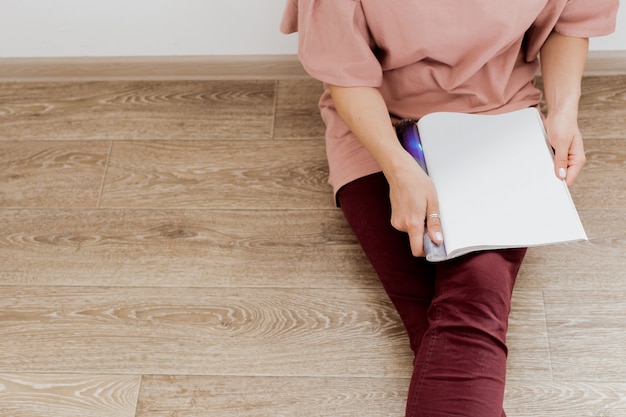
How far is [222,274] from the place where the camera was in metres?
1.30

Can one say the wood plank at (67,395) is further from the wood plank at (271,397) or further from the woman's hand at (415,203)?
the woman's hand at (415,203)

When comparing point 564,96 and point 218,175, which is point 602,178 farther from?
point 218,175

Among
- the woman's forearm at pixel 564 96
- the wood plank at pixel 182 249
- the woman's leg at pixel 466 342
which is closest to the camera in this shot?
the woman's leg at pixel 466 342

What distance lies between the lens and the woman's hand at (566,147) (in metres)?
1.04

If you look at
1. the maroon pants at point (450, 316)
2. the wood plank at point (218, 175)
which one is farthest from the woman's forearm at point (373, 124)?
the wood plank at point (218, 175)

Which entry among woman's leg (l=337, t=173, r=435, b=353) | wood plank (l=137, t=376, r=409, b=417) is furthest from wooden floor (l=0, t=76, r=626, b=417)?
woman's leg (l=337, t=173, r=435, b=353)

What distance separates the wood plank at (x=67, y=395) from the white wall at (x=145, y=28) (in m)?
0.70

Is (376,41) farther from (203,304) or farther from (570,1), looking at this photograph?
(203,304)

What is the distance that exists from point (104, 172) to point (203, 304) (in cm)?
37

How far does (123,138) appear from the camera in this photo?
1494 millimetres

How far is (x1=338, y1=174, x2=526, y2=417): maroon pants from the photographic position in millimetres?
957

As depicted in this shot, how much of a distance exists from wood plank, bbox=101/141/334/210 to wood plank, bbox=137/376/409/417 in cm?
34

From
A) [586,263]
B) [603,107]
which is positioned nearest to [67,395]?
[586,263]

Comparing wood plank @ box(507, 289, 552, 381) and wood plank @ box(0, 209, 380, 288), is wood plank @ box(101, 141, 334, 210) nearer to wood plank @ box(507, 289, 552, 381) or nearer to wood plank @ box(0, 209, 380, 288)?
wood plank @ box(0, 209, 380, 288)
